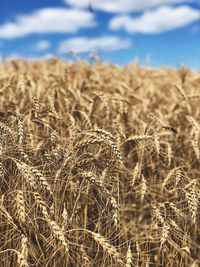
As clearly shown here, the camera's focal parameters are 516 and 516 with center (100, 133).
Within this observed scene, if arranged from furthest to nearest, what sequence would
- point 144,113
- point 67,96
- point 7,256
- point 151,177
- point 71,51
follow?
point 71,51
point 144,113
point 67,96
point 151,177
point 7,256

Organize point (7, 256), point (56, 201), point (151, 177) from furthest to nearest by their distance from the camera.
A: point (151, 177) → point (56, 201) → point (7, 256)

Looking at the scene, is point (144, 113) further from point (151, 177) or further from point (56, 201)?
point (56, 201)

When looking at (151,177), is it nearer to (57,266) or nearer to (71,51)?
(57,266)

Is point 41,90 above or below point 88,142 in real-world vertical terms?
above

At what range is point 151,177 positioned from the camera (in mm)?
3924

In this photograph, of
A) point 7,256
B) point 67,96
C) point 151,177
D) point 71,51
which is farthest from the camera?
point 71,51

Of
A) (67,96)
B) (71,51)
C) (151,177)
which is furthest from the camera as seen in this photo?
(71,51)

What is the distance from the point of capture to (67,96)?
4.48 metres

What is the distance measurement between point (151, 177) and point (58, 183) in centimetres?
124

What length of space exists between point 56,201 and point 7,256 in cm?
40

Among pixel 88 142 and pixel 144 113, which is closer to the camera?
pixel 88 142

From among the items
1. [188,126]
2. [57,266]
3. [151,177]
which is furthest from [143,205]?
[57,266]

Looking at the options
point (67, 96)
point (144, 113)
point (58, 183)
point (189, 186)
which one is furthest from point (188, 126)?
point (58, 183)

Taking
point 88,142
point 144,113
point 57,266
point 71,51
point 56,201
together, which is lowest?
point 57,266
